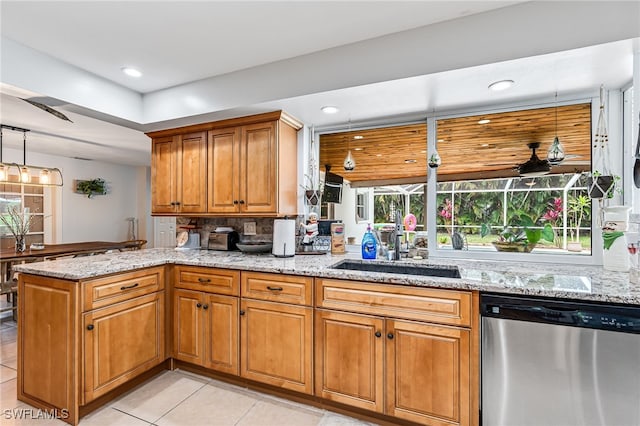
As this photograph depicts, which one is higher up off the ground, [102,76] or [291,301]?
[102,76]

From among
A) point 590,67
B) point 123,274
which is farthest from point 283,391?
point 590,67

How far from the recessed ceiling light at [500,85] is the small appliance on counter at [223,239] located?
2.49 m

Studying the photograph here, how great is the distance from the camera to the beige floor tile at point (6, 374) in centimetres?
243

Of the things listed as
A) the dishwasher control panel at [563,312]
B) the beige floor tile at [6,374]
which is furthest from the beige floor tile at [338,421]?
the beige floor tile at [6,374]

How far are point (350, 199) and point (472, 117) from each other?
124cm

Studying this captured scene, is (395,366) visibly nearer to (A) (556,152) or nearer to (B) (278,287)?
(B) (278,287)

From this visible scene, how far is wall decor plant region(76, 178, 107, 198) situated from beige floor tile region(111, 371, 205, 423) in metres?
4.87

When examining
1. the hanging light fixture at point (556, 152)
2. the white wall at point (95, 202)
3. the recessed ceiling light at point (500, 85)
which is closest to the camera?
the recessed ceiling light at point (500, 85)

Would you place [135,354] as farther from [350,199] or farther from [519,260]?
[519,260]

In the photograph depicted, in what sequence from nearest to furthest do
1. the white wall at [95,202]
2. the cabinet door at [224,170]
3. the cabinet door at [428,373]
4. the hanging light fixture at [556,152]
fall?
the cabinet door at [428,373]
the hanging light fixture at [556,152]
the cabinet door at [224,170]
the white wall at [95,202]

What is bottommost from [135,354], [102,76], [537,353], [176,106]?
[135,354]

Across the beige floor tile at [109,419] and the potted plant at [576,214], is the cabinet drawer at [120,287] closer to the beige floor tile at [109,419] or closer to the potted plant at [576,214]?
the beige floor tile at [109,419]

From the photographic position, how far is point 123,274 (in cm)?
215

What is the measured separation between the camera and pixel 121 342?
2125 mm
